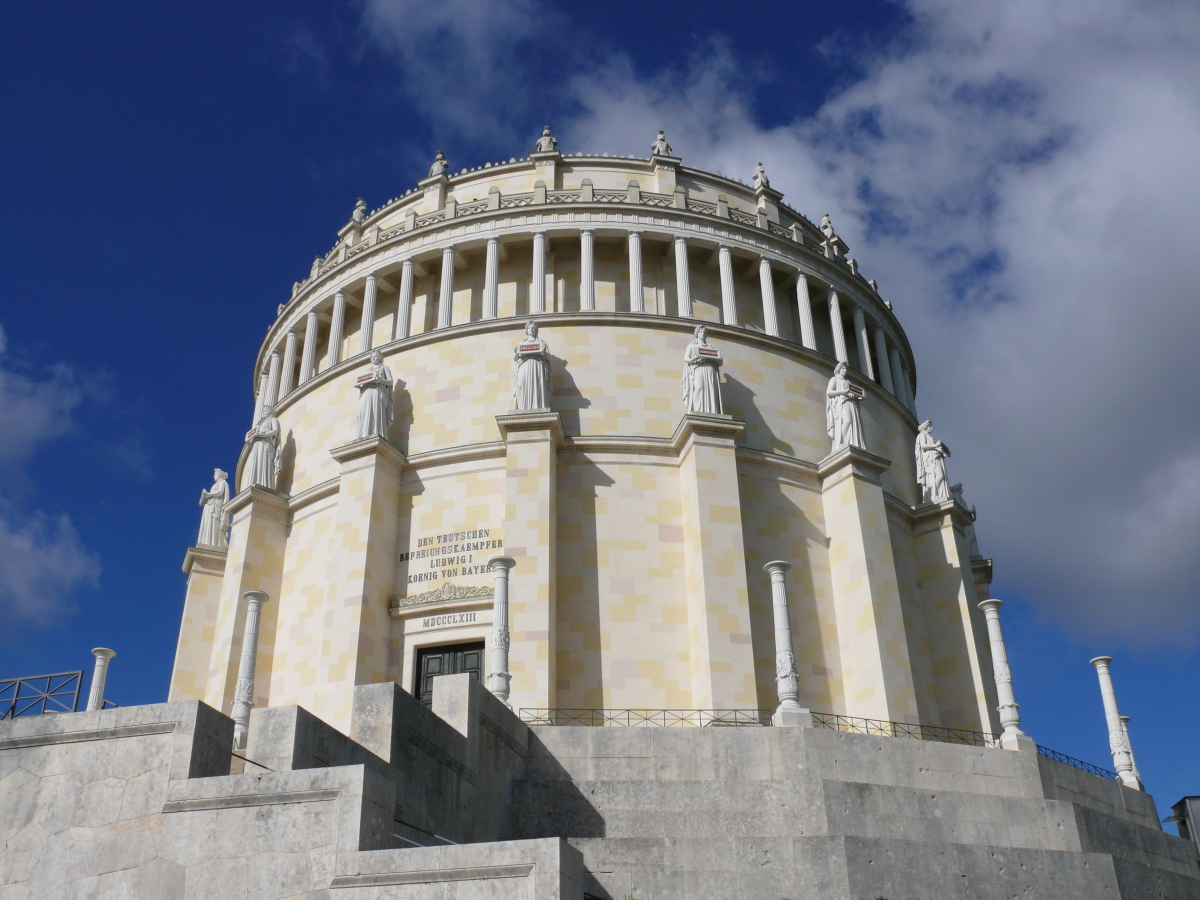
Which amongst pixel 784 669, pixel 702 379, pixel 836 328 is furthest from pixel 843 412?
pixel 784 669

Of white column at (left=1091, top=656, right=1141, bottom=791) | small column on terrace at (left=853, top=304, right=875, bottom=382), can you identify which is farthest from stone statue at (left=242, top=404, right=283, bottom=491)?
white column at (left=1091, top=656, right=1141, bottom=791)

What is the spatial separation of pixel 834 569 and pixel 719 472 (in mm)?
4408

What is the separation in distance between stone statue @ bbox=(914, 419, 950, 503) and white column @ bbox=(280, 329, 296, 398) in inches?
809

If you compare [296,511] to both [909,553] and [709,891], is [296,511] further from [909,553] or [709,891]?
[709,891]

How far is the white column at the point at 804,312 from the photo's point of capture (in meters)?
34.0

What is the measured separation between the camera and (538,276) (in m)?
32.4

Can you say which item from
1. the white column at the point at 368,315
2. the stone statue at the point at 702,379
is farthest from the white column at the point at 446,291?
the stone statue at the point at 702,379

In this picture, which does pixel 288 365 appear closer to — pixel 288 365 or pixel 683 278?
pixel 288 365

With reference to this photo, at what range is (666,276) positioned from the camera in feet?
112

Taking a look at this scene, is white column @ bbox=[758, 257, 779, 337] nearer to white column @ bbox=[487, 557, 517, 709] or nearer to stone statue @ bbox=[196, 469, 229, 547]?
white column @ bbox=[487, 557, 517, 709]

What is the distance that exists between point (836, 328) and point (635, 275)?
7.39m

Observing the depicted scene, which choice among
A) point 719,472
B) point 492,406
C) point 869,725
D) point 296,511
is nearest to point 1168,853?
point 869,725

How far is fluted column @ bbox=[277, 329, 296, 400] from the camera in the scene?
118 feet

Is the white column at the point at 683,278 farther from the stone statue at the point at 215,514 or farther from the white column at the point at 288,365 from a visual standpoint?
the stone statue at the point at 215,514
